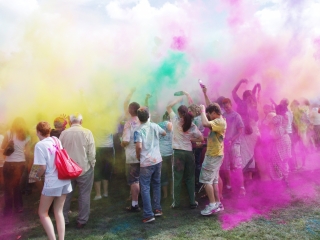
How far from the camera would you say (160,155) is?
16.7 feet

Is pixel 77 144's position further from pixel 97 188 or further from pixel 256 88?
pixel 256 88

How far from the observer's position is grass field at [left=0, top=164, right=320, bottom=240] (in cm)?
421

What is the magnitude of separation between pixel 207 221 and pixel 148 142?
1576 millimetres

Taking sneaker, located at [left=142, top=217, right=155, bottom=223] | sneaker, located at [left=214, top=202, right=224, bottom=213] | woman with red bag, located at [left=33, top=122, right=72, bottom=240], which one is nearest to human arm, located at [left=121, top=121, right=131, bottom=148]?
sneaker, located at [left=142, top=217, right=155, bottom=223]

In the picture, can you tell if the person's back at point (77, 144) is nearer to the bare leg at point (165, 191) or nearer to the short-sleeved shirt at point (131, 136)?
the short-sleeved shirt at point (131, 136)

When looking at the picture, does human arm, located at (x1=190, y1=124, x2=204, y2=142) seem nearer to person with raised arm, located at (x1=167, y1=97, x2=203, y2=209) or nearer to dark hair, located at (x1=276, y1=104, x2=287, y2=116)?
person with raised arm, located at (x1=167, y1=97, x2=203, y2=209)

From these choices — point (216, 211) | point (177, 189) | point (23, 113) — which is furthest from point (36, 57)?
point (216, 211)

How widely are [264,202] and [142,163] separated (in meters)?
2.40

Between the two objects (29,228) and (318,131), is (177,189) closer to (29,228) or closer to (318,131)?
(29,228)

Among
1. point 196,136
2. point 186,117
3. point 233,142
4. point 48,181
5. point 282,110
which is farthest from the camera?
point 282,110

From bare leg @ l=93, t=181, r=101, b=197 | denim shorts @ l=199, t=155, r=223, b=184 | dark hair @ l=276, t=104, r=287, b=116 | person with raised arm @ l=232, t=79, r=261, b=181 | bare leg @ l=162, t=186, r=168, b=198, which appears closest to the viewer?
denim shorts @ l=199, t=155, r=223, b=184

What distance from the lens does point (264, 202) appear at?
537 centimetres

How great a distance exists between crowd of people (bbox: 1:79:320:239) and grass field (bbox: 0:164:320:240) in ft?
0.74

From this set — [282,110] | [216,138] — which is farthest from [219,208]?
[282,110]
